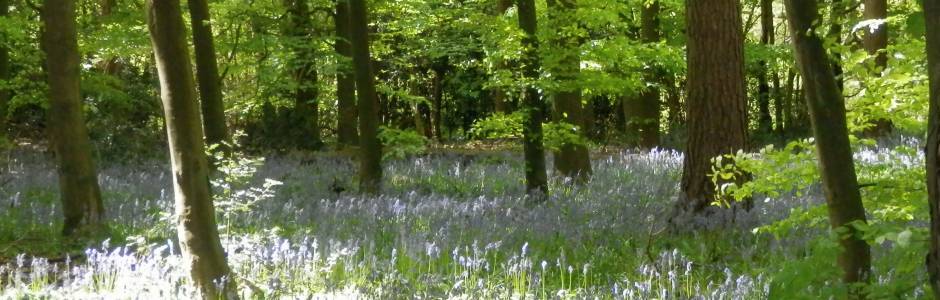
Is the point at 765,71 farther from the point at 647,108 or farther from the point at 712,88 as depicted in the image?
the point at 712,88

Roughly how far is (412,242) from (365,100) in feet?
16.4

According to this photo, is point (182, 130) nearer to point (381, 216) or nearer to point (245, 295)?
point (245, 295)

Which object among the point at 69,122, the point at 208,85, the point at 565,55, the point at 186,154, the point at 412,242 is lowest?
the point at 412,242

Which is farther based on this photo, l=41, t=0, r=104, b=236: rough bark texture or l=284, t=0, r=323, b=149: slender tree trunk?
l=284, t=0, r=323, b=149: slender tree trunk

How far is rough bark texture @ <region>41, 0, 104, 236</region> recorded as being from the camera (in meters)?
9.41

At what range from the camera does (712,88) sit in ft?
33.9

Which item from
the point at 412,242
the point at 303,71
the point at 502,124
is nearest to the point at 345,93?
the point at 303,71

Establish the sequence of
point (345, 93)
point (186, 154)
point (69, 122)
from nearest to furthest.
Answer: point (186, 154) < point (69, 122) < point (345, 93)

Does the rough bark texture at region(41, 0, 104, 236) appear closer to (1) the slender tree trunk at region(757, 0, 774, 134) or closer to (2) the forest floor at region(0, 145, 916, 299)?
(2) the forest floor at region(0, 145, 916, 299)

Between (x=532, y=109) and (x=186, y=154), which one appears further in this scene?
(x=532, y=109)

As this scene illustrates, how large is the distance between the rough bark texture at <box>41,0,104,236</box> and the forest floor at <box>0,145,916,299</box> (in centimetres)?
39

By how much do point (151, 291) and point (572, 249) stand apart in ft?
12.8

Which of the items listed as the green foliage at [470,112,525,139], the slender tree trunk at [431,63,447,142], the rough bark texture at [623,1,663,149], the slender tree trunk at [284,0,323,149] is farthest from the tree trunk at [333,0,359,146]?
the green foliage at [470,112,525,139]

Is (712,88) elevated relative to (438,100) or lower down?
lower down
